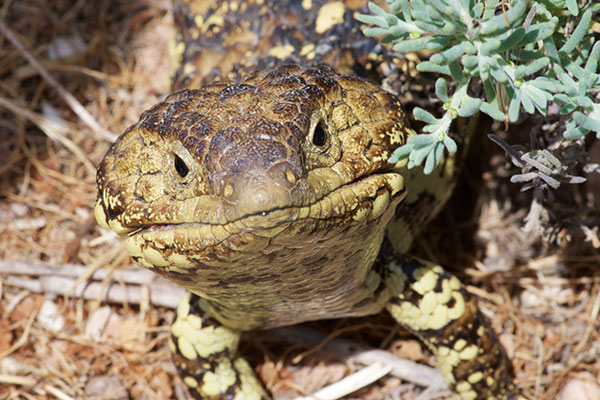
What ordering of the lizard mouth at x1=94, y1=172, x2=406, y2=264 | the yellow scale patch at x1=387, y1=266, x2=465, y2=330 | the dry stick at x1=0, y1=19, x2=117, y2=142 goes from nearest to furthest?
the lizard mouth at x1=94, y1=172, x2=406, y2=264
the yellow scale patch at x1=387, y1=266, x2=465, y2=330
the dry stick at x1=0, y1=19, x2=117, y2=142

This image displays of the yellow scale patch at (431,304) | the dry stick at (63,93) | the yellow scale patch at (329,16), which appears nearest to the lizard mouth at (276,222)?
the yellow scale patch at (431,304)

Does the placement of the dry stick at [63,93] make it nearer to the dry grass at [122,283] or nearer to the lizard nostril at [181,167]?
the dry grass at [122,283]

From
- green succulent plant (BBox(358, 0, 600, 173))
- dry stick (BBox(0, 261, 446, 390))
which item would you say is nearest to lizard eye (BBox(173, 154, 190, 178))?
green succulent plant (BBox(358, 0, 600, 173))

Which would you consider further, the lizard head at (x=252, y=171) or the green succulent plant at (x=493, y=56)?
the green succulent plant at (x=493, y=56)

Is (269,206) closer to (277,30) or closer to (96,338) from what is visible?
(277,30)

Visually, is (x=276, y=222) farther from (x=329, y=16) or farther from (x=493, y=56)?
(x=329, y=16)

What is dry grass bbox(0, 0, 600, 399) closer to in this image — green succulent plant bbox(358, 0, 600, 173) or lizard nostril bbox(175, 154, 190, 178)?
green succulent plant bbox(358, 0, 600, 173)

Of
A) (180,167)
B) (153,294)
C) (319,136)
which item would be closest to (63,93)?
(153,294)
